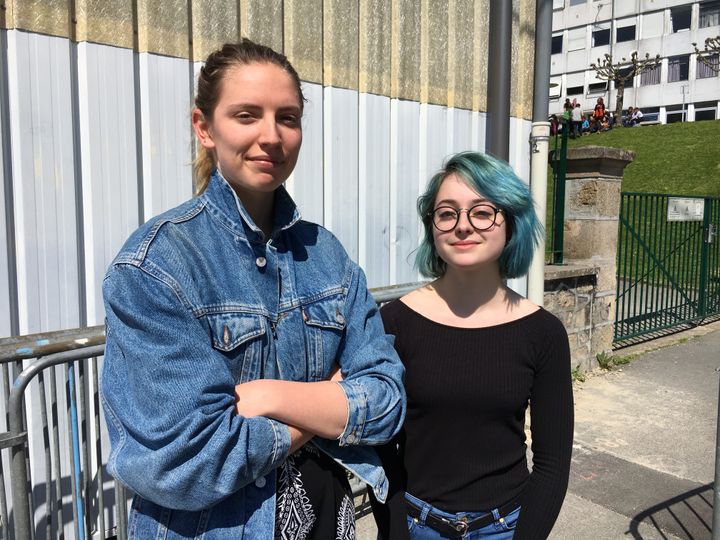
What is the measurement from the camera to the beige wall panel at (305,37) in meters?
3.81

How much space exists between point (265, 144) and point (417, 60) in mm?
3578

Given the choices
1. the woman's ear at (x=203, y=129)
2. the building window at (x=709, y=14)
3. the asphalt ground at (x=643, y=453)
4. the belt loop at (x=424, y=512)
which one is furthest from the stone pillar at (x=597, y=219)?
the building window at (x=709, y=14)

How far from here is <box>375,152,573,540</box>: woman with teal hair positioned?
178cm

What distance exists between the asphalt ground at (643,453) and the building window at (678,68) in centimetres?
4427

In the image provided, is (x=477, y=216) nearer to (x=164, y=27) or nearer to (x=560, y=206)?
(x=164, y=27)

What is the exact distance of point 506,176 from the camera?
184 centimetres

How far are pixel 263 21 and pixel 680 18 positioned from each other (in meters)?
50.6

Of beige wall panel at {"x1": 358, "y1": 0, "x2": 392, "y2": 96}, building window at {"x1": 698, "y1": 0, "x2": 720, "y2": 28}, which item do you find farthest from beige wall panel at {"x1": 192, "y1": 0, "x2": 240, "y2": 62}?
building window at {"x1": 698, "y1": 0, "x2": 720, "y2": 28}

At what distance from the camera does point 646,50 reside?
149 ft

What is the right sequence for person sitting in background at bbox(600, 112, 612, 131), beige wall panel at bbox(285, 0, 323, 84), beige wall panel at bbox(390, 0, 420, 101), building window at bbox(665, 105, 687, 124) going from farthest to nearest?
building window at bbox(665, 105, 687, 124), person sitting in background at bbox(600, 112, 612, 131), beige wall panel at bbox(390, 0, 420, 101), beige wall panel at bbox(285, 0, 323, 84)

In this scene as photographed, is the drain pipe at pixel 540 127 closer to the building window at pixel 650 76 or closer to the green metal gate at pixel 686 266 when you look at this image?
the green metal gate at pixel 686 266

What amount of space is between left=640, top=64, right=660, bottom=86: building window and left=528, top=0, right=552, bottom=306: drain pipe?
4711cm

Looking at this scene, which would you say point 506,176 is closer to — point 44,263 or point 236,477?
point 236,477

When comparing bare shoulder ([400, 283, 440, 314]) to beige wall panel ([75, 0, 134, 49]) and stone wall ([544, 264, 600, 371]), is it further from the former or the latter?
stone wall ([544, 264, 600, 371])
